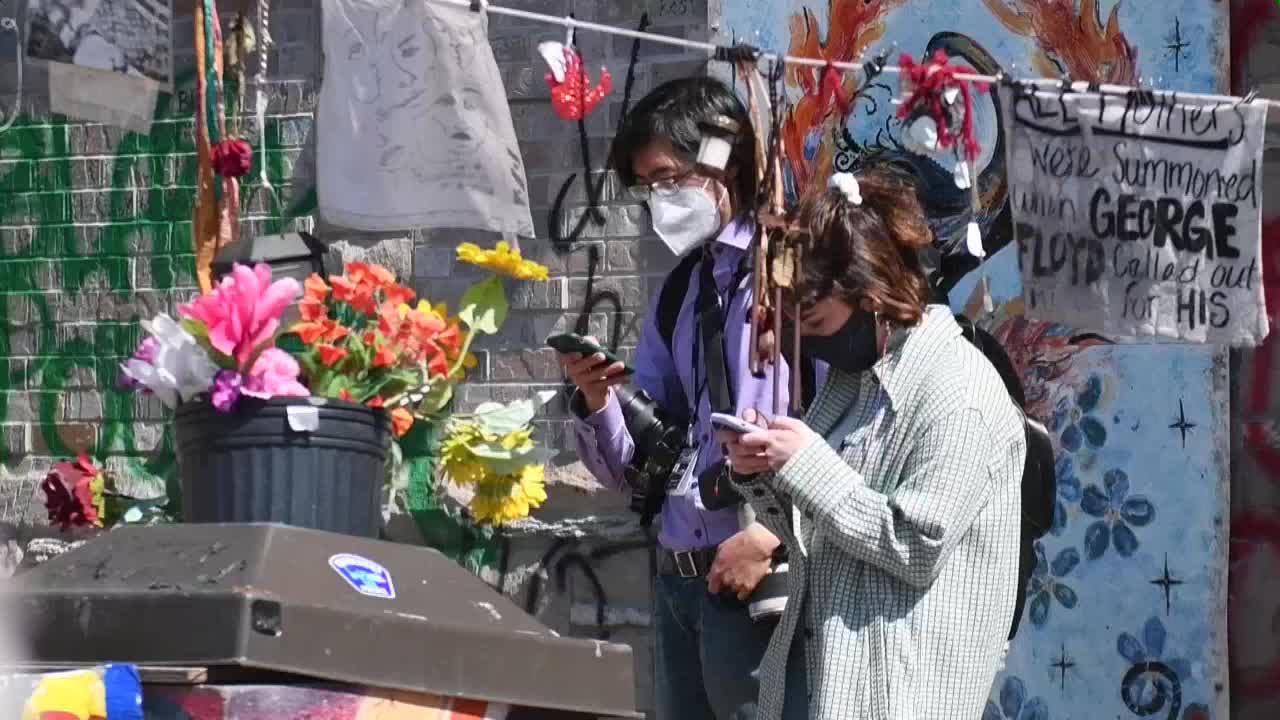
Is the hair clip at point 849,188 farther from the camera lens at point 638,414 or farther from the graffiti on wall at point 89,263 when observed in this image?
the graffiti on wall at point 89,263

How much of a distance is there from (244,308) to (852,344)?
47.0 inches

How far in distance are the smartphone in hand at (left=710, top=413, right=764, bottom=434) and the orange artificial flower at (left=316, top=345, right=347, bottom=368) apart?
1028mm

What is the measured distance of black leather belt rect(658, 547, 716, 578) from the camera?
4.44m

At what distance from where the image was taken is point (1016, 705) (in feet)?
19.8

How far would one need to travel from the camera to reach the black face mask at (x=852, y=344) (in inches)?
148

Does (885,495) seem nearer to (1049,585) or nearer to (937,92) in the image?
(937,92)

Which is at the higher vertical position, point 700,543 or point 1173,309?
point 1173,309

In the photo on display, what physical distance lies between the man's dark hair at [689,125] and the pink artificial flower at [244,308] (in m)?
0.89

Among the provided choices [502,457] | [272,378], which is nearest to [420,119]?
[502,457]

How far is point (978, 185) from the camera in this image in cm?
619

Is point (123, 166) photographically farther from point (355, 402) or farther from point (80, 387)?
point (355, 402)

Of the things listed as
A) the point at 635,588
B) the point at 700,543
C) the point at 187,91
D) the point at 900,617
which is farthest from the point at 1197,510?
the point at 187,91

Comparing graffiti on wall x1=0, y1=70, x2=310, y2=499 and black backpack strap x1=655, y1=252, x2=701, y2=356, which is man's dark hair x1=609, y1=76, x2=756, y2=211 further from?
graffiti on wall x1=0, y1=70, x2=310, y2=499

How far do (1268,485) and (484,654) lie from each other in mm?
3116
